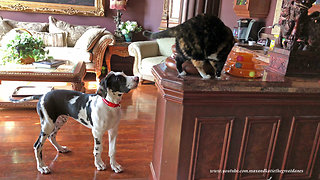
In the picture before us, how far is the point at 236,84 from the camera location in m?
1.32

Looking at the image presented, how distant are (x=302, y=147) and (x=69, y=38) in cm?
480

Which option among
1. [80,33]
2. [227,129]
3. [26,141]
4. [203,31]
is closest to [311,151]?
[227,129]

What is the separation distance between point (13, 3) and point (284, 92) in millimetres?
5664

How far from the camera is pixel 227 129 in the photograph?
1.43 metres

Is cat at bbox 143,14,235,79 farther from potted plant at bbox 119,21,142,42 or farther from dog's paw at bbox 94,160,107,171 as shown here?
potted plant at bbox 119,21,142,42

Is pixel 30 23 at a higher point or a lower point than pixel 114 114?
higher

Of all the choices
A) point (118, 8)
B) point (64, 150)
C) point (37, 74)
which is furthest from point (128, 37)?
point (64, 150)

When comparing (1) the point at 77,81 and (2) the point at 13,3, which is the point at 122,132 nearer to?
(1) the point at 77,81

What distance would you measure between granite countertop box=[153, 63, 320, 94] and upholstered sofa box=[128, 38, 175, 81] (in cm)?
283

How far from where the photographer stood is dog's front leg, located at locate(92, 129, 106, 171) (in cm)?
187

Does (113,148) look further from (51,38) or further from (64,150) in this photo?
(51,38)

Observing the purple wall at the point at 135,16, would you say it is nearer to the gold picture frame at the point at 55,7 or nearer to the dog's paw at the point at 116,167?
the gold picture frame at the point at 55,7

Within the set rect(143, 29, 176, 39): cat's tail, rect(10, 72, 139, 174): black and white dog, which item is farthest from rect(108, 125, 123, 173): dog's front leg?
rect(143, 29, 176, 39): cat's tail

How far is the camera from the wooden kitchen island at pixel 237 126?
1343mm
